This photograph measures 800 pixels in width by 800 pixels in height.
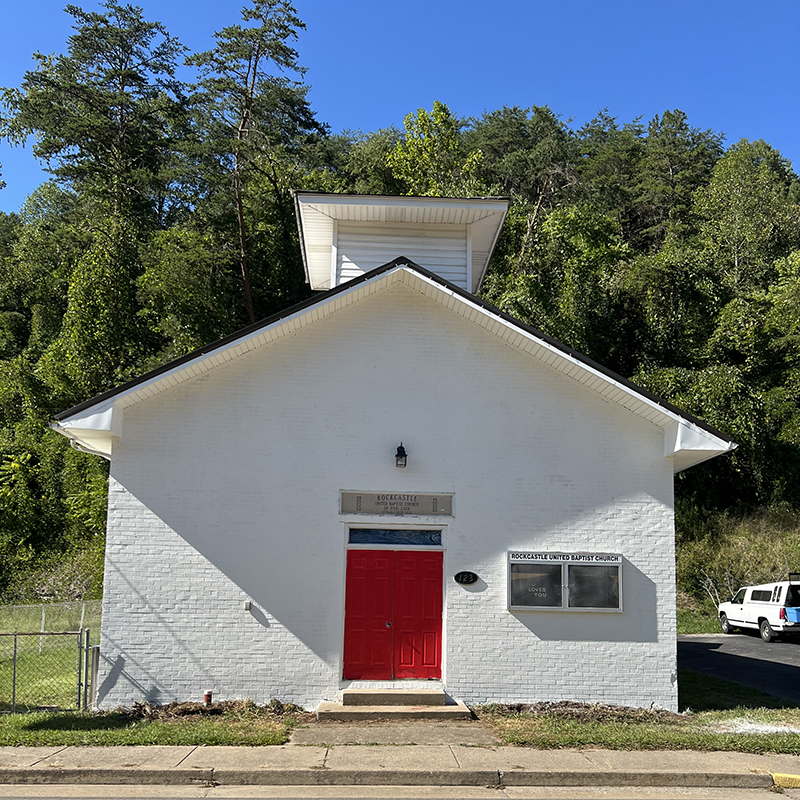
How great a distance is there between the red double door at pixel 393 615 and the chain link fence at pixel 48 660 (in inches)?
154

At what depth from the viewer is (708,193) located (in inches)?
1873

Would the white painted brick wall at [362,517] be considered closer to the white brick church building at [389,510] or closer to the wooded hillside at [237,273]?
the white brick church building at [389,510]

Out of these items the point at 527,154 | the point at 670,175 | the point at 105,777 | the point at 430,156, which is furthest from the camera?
the point at 670,175

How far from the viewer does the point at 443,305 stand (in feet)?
43.4

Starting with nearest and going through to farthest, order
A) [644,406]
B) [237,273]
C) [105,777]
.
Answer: [105,777], [644,406], [237,273]

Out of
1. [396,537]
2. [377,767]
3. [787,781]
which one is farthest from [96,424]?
[787,781]

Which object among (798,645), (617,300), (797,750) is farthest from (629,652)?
(617,300)

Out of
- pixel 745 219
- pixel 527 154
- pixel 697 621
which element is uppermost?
pixel 527 154

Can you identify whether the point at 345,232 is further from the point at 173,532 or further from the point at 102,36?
the point at 102,36

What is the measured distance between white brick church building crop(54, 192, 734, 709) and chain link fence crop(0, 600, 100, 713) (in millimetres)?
449

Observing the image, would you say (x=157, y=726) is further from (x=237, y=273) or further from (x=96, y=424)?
(x=237, y=273)

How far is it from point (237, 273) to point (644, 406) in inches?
986

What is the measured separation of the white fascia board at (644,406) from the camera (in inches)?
486

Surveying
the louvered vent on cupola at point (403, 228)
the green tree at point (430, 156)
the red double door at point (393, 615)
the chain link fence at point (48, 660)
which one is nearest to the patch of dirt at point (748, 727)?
the red double door at point (393, 615)
